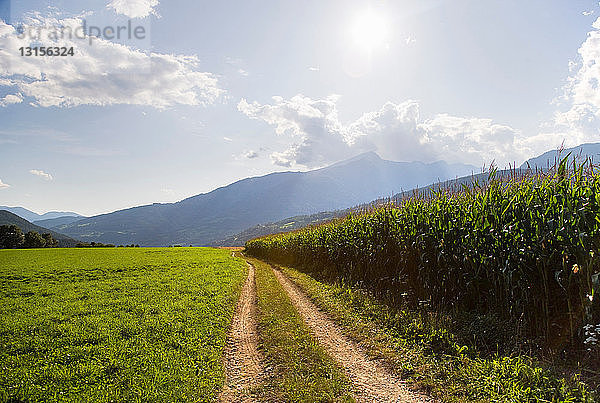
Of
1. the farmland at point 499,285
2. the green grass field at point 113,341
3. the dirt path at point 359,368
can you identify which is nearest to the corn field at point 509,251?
the farmland at point 499,285

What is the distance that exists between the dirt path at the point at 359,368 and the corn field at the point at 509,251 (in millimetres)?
3128

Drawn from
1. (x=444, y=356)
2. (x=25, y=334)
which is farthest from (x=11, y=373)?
(x=444, y=356)

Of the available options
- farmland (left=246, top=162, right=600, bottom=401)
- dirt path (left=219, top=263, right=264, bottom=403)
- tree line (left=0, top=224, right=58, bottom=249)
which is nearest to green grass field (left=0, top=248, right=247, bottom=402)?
dirt path (left=219, top=263, right=264, bottom=403)

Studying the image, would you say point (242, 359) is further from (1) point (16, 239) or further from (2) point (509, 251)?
(1) point (16, 239)

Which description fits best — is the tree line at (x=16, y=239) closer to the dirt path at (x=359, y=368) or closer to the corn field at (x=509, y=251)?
the dirt path at (x=359, y=368)

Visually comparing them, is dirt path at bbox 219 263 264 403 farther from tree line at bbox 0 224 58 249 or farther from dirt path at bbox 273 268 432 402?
tree line at bbox 0 224 58 249

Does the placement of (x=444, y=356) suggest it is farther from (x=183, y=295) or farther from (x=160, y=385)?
(x=183, y=295)

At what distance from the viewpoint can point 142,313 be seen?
38.3 feet

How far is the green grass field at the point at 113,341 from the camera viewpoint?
21.2ft

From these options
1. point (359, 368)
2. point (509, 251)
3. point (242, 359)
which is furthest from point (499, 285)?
point (242, 359)

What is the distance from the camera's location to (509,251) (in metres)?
8.44

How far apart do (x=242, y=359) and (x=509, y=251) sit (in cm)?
727

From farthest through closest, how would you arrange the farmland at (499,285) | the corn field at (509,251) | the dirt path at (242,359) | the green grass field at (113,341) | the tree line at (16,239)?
1. the tree line at (16,239)
2. the corn field at (509,251)
3. the farmland at (499,285)
4. the dirt path at (242,359)
5. the green grass field at (113,341)

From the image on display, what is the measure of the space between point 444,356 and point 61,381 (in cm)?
814
